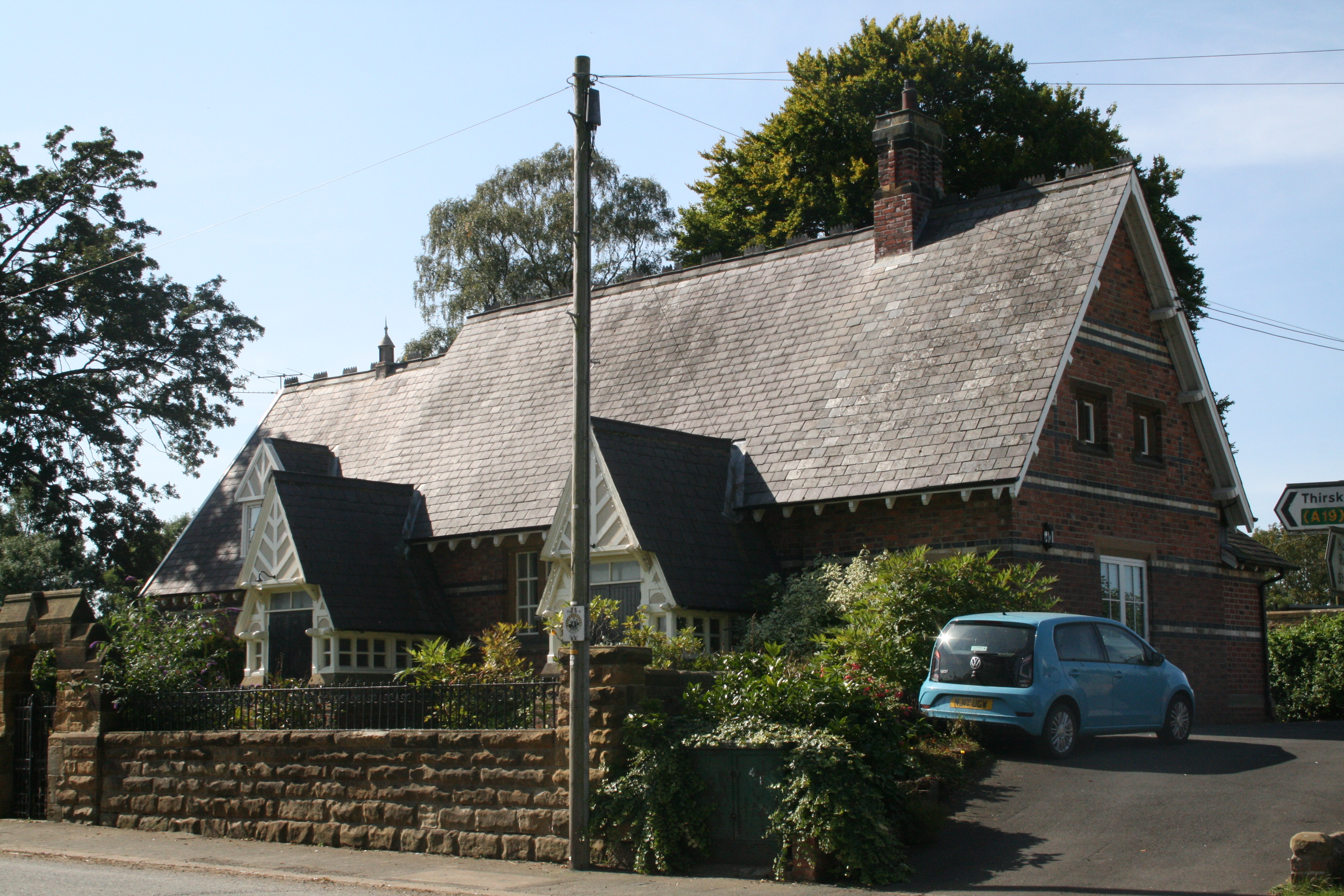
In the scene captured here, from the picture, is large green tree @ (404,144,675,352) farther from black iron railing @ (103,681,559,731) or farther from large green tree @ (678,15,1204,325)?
black iron railing @ (103,681,559,731)

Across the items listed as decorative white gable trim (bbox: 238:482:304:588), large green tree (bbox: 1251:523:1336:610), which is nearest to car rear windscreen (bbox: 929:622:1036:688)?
decorative white gable trim (bbox: 238:482:304:588)

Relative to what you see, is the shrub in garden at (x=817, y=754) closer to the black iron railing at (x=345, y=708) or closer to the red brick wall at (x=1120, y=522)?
the black iron railing at (x=345, y=708)

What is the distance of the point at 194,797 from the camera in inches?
619

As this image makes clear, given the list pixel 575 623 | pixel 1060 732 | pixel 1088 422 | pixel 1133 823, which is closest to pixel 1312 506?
pixel 1133 823

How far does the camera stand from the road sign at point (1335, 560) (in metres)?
9.09

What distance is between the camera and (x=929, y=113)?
31500mm

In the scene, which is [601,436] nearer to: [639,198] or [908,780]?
[908,780]

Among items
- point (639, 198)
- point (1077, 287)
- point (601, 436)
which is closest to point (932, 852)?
point (601, 436)

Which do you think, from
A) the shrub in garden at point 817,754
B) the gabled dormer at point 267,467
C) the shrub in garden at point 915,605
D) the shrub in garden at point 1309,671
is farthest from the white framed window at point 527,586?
the shrub in garden at point 1309,671

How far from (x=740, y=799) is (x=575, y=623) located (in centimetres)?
216

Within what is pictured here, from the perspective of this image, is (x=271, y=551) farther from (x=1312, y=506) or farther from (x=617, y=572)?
(x=1312, y=506)

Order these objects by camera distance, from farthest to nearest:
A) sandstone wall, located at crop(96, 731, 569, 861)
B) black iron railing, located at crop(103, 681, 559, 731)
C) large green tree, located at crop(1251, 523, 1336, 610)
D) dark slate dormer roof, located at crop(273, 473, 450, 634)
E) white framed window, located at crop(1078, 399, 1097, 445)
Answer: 1. large green tree, located at crop(1251, 523, 1336, 610)
2. dark slate dormer roof, located at crop(273, 473, 450, 634)
3. white framed window, located at crop(1078, 399, 1097, 445)
4. black iron railing, located at crop(103, 681, 559, 731)
5. sandstone wall, located at crop(96, 731, 569, 861)

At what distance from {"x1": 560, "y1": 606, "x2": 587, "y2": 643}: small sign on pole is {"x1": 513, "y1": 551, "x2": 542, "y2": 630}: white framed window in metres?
10.1

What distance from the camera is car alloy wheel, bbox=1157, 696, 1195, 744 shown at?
49.6 ft
